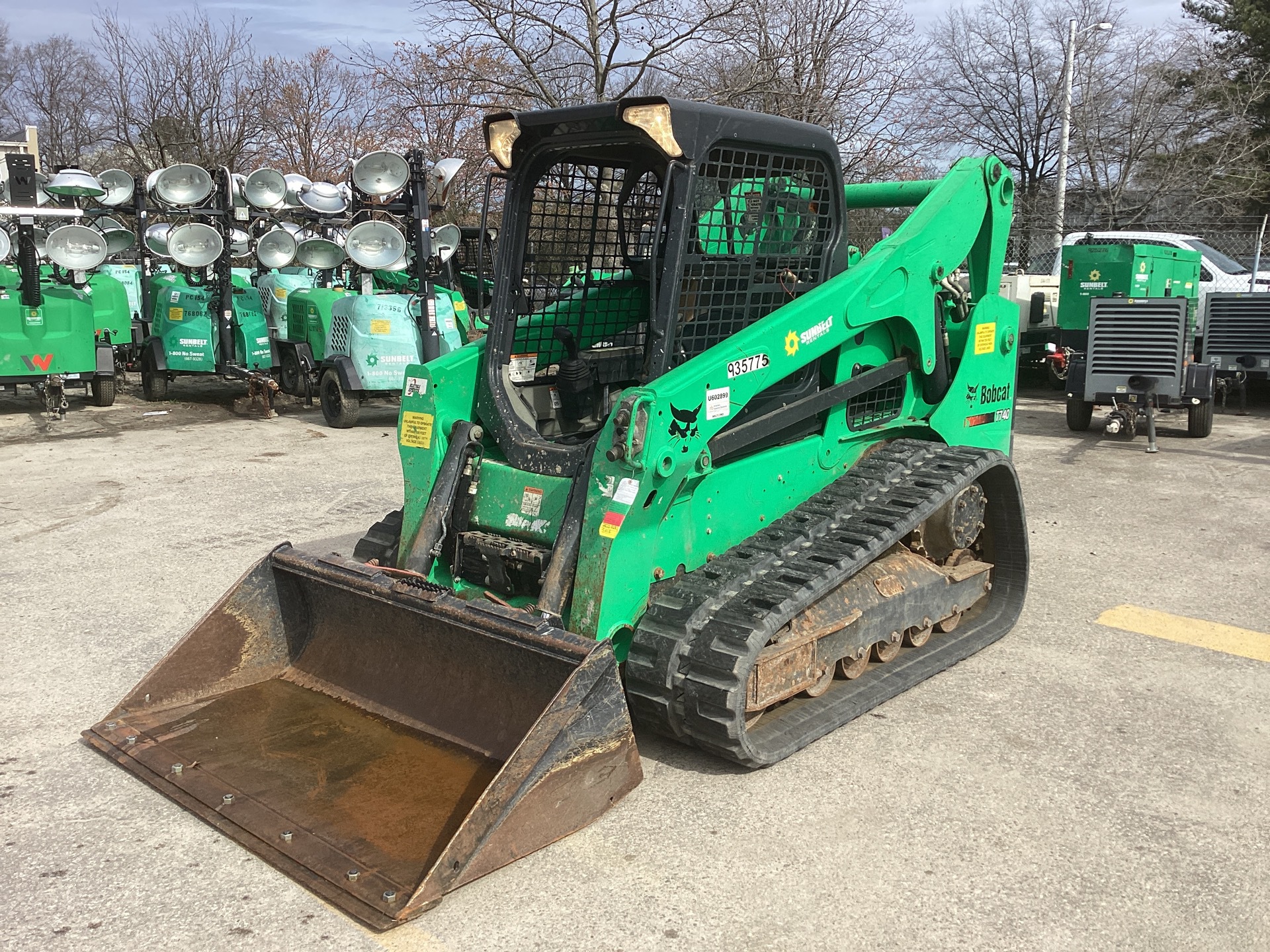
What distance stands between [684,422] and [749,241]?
3.17 ft

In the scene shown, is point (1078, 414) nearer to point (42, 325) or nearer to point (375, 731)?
point (375, 731)

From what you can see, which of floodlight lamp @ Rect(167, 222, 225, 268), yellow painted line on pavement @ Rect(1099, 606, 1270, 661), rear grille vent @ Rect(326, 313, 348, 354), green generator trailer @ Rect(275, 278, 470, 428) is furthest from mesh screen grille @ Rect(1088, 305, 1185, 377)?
floodlight lamp @ Rect(167, 222, 225, 268)

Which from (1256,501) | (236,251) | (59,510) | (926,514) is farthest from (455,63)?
(926,514)

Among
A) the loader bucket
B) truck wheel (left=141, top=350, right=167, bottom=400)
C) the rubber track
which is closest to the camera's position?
the loader bucket

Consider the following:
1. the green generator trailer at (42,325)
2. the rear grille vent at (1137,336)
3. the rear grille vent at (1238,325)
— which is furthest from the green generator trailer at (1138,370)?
the green generator trailer at (42,325)

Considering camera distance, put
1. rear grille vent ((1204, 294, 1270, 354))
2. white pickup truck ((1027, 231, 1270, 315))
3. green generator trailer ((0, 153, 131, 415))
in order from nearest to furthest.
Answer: green generator trailer ((0, 153, 131, 415)) → rear grille vent ((1204, 294, 1270, 354)) → white pickup truck ((1027, 231, 1270, 315))

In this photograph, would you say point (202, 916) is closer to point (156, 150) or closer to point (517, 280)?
point (517, 280)

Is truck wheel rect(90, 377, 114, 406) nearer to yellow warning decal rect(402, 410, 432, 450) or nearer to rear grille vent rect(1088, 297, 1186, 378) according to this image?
yellow warning decal rect(402, 410, 432, 450)

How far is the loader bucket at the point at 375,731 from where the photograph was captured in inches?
128

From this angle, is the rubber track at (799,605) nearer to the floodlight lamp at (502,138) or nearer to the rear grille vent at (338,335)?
the floodlight lamp at (502,138)

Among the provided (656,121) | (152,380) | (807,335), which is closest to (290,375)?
(152,380)

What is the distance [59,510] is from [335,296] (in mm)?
5151

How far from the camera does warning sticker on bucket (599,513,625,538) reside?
3846mm

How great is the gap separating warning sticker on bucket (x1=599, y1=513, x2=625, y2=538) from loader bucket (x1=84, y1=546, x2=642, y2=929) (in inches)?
15.9
